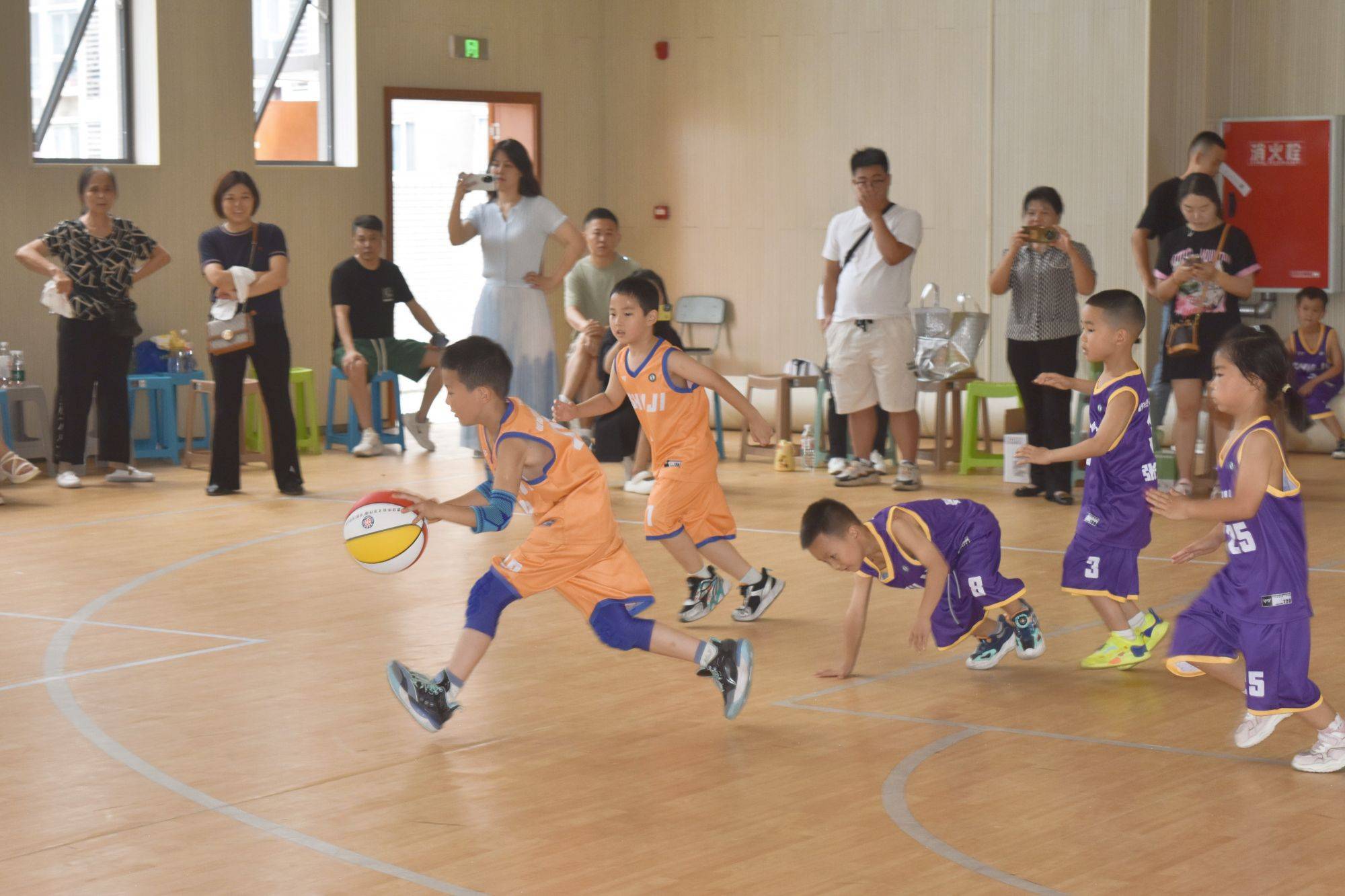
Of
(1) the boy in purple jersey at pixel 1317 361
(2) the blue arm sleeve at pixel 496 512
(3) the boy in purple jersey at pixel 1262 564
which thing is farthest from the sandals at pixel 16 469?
(1) the boy in purple jersey at pixel 1317 361

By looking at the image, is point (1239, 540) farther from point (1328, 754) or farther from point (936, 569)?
point (936, 569)

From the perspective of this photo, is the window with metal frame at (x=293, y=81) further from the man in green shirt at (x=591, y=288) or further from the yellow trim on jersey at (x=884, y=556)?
the yellow trim on jersey at (x=884, y=556)

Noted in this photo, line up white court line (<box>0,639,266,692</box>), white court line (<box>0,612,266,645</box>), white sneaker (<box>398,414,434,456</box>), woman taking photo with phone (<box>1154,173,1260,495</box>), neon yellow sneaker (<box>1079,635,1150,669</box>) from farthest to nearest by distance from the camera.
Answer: white sneaker (<box>398,414,434,456</box>)
woman taking photo with phone (<box>1154,173,1260,495</box>)
white court line (<box>0,612,266,645</box>)
neon yellow sneaker (<box>1079,635,1150,669</box>)
white court line (<box>0,639,266,692</box>)

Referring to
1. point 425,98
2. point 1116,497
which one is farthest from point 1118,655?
point 425,98

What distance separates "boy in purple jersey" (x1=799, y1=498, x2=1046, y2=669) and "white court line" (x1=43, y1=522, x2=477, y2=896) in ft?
5.48

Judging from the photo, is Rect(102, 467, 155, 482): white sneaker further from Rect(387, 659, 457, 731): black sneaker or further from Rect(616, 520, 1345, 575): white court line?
Rect(387, 659, 457, 731): black sneaker

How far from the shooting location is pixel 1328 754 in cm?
430

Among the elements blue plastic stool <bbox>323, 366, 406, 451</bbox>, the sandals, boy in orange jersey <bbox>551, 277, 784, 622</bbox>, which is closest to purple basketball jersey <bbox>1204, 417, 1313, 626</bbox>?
boy in orange jersey <bbox>551, 277, 784, 622</bbox>

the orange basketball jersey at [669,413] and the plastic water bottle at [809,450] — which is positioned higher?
the orange basketball jersey at [669,413]

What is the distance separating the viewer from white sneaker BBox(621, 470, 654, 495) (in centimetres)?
972

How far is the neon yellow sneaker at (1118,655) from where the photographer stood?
5492 millimetres

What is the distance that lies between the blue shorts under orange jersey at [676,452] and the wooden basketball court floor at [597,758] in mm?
387

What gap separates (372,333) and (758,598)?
615 cm

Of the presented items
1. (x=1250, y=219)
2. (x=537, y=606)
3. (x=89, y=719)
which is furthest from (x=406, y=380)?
(x=89, y=719)
